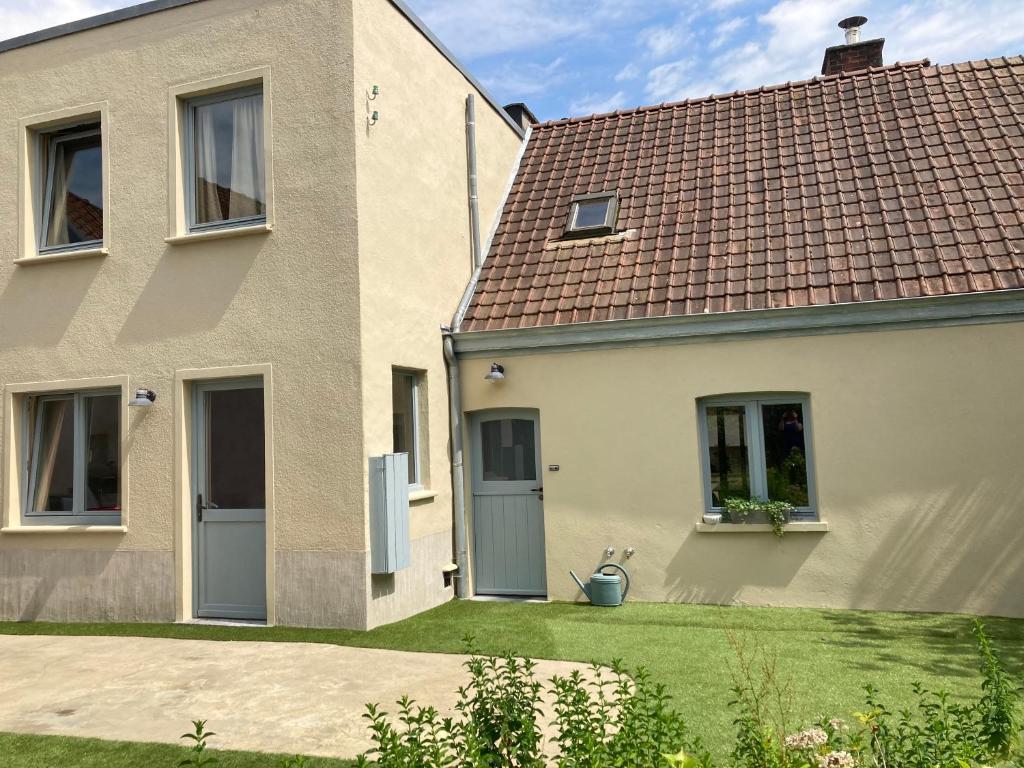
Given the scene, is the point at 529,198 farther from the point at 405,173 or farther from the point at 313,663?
the point at 313,663

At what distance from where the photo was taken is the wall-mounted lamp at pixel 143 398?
8.16 metres

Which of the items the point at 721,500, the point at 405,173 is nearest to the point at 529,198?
the point at 405,173

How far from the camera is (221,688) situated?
230 inches

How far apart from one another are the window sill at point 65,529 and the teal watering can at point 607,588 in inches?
200

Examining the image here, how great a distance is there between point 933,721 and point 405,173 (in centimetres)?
752

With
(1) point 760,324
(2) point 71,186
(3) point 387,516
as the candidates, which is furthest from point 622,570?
A: (2) point 71,186

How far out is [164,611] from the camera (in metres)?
8.16

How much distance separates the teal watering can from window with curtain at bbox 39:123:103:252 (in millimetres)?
7058

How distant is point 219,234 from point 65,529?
12.2 feet

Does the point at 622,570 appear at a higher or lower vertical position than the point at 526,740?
lower

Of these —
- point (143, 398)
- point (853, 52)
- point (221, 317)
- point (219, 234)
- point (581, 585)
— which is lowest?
point (581, 585)

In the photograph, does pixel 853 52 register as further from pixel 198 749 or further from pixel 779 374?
pixel 198 749

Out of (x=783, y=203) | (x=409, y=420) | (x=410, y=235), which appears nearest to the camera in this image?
(x=410, y=235)

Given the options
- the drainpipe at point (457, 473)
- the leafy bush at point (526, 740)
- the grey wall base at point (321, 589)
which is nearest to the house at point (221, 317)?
the grey wall base at point (321, 589)
